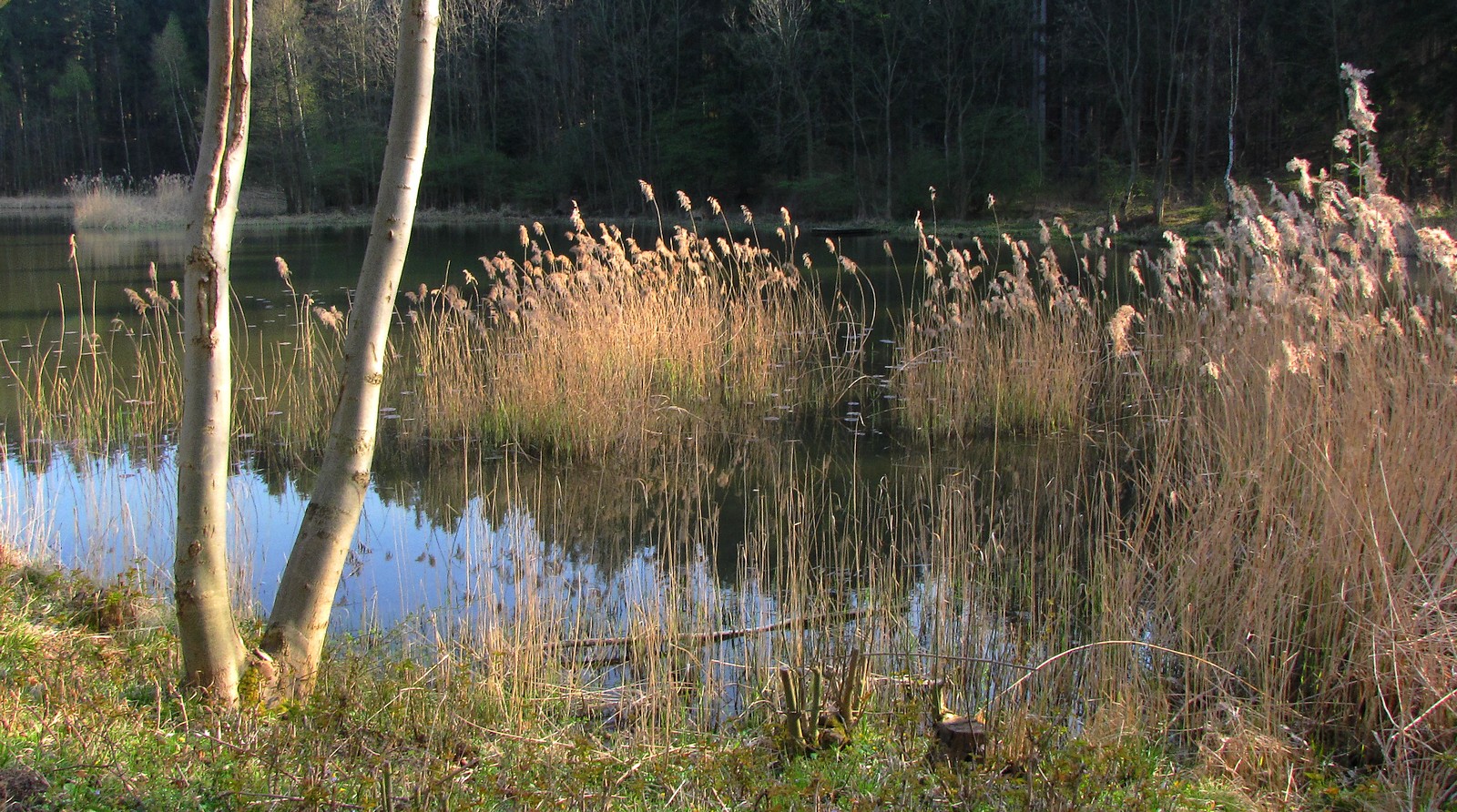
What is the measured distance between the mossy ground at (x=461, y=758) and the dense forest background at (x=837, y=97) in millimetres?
19903

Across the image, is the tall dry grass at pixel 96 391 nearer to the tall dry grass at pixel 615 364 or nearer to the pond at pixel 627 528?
the pond at pixel 627 528

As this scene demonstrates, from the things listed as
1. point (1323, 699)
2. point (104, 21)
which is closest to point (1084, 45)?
point (1323, 699)

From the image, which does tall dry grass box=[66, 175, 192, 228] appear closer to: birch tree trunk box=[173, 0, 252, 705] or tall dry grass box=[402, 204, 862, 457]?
tall dry grass box=[402, 204, 862, 457]

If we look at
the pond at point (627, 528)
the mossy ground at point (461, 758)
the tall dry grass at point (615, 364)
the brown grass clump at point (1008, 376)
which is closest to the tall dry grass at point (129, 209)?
the pond at point (627, 528)

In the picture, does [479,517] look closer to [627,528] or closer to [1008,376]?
[627,528]

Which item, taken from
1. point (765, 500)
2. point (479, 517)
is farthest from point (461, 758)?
point (765, 500)

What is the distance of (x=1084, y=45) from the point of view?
27312mm

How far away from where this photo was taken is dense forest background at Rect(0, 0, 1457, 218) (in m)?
23.4

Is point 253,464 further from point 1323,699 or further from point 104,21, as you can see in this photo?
point 104,21

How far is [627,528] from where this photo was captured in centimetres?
565

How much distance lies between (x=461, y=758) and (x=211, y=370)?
106cm

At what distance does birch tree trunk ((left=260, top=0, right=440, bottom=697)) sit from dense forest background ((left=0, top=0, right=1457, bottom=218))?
2036cm

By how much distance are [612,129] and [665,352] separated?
29.0 meters

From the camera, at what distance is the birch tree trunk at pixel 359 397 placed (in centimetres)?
278
